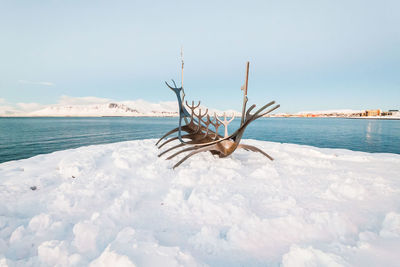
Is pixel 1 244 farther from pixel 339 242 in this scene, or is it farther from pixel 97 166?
pixel 339 242

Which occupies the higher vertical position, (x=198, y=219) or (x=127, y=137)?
(x=198, y=219)

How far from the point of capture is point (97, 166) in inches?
208

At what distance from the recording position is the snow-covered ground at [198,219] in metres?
1.93

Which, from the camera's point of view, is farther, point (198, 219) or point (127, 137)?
point (127, 137)

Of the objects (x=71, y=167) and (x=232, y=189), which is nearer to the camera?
(x=232, y=189)

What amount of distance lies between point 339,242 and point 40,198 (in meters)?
4.66

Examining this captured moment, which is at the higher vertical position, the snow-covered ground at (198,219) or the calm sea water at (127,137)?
the snow-covered ground at (198,219)

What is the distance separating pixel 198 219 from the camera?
2693 mm

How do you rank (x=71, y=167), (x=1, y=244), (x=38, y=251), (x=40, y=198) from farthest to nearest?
(x=71, y=167), (x=40, y=198), (x=1, y=244), (x=38, y=251)

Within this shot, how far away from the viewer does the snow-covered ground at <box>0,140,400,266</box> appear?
6.32 ft

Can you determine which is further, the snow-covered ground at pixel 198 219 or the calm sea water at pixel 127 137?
the calm sea water at pixel 127 137

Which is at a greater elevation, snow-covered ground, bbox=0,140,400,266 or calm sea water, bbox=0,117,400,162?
snow-covered ground, bbox=0,140,400,266

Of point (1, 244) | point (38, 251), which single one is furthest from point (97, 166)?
point (38, 251)

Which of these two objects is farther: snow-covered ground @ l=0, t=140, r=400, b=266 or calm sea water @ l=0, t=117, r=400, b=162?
calm sea water @ l=0, t=117, r=400, b=162
